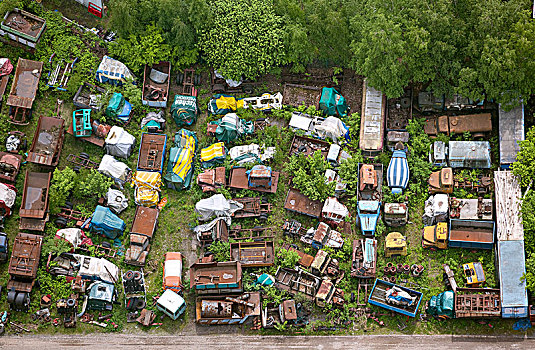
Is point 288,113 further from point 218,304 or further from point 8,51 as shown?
point 8,51

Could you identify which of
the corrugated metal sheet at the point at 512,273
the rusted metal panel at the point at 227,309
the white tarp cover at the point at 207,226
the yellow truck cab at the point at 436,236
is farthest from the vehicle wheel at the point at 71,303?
the corrugated metal sheet at the point at 512,273

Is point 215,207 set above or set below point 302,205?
below

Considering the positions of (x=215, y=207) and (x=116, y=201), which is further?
(x=116, y=201)

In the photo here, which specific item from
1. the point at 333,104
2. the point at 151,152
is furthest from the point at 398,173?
the point at 151,152

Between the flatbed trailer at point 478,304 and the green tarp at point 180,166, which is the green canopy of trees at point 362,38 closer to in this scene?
the green tarp at point 180,166

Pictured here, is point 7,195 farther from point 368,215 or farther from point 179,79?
point 368,215

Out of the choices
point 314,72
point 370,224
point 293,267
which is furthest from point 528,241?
point 314,72

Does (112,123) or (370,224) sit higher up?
(112,123)
